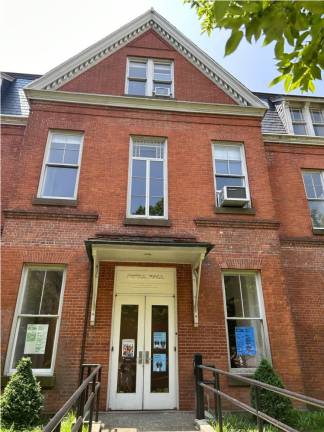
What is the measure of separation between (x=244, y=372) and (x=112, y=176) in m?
6.31

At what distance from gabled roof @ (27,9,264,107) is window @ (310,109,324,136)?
3.02 meters

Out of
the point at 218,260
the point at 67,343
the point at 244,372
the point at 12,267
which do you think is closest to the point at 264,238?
the point at 218,260

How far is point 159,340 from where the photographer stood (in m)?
7.97

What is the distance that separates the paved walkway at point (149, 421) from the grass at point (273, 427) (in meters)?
0.67

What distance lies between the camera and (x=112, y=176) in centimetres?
942

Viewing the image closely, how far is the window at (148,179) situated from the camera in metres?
9.31

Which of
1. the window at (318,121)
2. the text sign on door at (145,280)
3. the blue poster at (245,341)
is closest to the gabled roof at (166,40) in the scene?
the window at (318,121)

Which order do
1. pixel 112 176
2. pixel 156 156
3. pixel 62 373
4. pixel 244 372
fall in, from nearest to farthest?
1. pixel 62 373
2. pixel 244 372
3. pixel 112 176
4. pixel 156 156

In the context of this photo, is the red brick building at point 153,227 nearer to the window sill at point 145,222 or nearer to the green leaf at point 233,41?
the window sill at point 145,222

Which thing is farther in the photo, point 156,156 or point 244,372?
point 156,156

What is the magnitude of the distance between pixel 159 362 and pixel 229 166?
616 centimetres

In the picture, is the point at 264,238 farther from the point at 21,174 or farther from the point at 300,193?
the point at 21,174

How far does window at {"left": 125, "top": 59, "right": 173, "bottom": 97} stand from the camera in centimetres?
1124

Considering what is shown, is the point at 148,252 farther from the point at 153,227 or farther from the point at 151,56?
the point at 151,56
